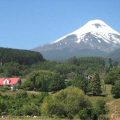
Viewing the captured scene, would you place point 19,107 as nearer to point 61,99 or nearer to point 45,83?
point 61,99

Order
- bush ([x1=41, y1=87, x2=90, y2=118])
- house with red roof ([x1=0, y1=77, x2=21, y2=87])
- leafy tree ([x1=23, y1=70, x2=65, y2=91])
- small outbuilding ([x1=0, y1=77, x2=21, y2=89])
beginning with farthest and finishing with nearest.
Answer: house with red roof ([x1=0, y1=77, x2=21, y2=87])
small outbuilding ([x1=0, y1=77, x2=21, y2=89])
leafy tree ([x1=23, y1=70, x2=65, y2=91])
bush ([x1=41, y1=87, x2=90, y2=118])

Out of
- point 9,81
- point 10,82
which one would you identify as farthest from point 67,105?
point 9,81

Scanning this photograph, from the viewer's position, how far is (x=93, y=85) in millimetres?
94312

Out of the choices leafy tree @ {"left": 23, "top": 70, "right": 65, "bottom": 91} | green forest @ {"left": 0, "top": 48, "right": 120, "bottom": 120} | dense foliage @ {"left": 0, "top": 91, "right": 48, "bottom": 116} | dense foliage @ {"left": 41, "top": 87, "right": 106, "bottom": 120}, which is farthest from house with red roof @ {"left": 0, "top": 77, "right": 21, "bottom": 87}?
dense foliage @ {"left": 41, "top": 87, "right": 106, "bottom": 120}

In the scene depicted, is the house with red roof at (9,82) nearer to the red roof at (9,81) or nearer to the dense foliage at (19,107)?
the red roof at (9,81)

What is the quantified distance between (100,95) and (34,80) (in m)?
19.5

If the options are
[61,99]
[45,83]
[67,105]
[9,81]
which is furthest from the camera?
[9,81]

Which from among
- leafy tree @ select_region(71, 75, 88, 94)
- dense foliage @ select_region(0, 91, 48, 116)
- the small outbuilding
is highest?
the small outbuilding

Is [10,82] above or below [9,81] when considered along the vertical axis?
below

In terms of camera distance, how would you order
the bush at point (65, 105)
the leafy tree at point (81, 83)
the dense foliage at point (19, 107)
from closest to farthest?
1. the bush at point (65, 105)
2. the dense foliage at point (19, 107)
3. the leafy tree at point (81, 83)

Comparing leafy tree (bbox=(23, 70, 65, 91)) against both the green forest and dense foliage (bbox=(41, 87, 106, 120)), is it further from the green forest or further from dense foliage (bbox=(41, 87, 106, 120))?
dense foliage (bbox=(41, 87, 106, 120))

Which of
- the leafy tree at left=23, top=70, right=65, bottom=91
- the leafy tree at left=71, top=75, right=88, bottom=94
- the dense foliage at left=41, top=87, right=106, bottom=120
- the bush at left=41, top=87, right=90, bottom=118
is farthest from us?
the leafy tree at left=23, top=70, right=65, bottom=91

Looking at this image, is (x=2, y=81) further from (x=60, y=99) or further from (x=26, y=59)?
(x=26, y=59)

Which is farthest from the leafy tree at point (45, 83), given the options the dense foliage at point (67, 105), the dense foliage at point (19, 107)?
the dense foliage at point (67, 105)
